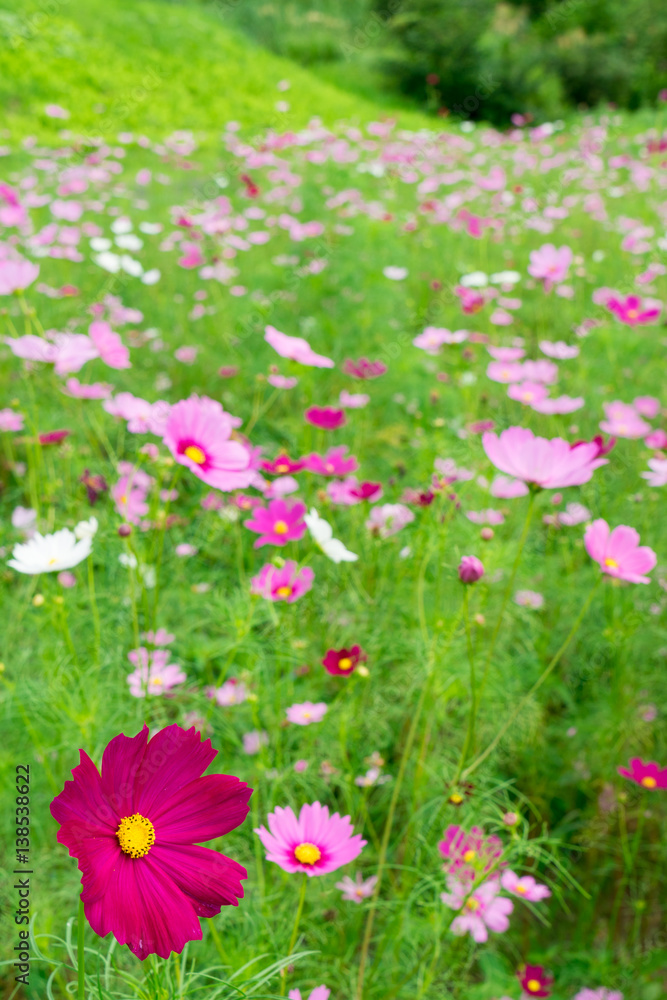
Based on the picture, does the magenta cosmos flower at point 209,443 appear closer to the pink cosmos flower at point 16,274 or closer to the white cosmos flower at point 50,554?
the white cosmos flower at point 50,554

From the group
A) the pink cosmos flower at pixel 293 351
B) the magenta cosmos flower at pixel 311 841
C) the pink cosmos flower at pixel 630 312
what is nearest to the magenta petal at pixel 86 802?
the magenta cosmos flower at pixel 311 841

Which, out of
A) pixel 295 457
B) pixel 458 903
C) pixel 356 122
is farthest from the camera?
pixel 356 122

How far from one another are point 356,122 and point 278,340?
633 cm

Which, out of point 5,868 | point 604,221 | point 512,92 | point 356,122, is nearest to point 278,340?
point 5,868

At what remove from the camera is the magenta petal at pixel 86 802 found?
1.29 ft

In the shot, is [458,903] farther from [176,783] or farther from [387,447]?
[387,447]

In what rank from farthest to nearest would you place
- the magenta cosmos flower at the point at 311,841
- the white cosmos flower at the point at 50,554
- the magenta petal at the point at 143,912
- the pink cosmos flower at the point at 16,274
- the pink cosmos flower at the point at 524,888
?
the pink cosmos flower at the point at 16,274, the pink cosmos flower at the point at 524,888, the white cosmos flower at the point at 50,554, the magenta cosmos flower at the point at 311,841, the magenta petal at the point at 143,912

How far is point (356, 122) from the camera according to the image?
644 centimetres

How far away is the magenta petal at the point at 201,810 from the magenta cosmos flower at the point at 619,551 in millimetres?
482

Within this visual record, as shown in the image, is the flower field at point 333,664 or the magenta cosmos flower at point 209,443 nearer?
the flower field at point 333,664

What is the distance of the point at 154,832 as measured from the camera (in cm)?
44

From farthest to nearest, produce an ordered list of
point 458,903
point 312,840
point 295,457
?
point 295,457 → point 458,903 → point 312,840

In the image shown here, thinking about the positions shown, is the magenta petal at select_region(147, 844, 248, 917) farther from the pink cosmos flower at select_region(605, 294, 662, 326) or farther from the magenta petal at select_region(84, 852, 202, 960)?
the pink cosmos flower at select_region(605, 294, 662, 326)

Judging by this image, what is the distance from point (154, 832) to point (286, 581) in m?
0.59
